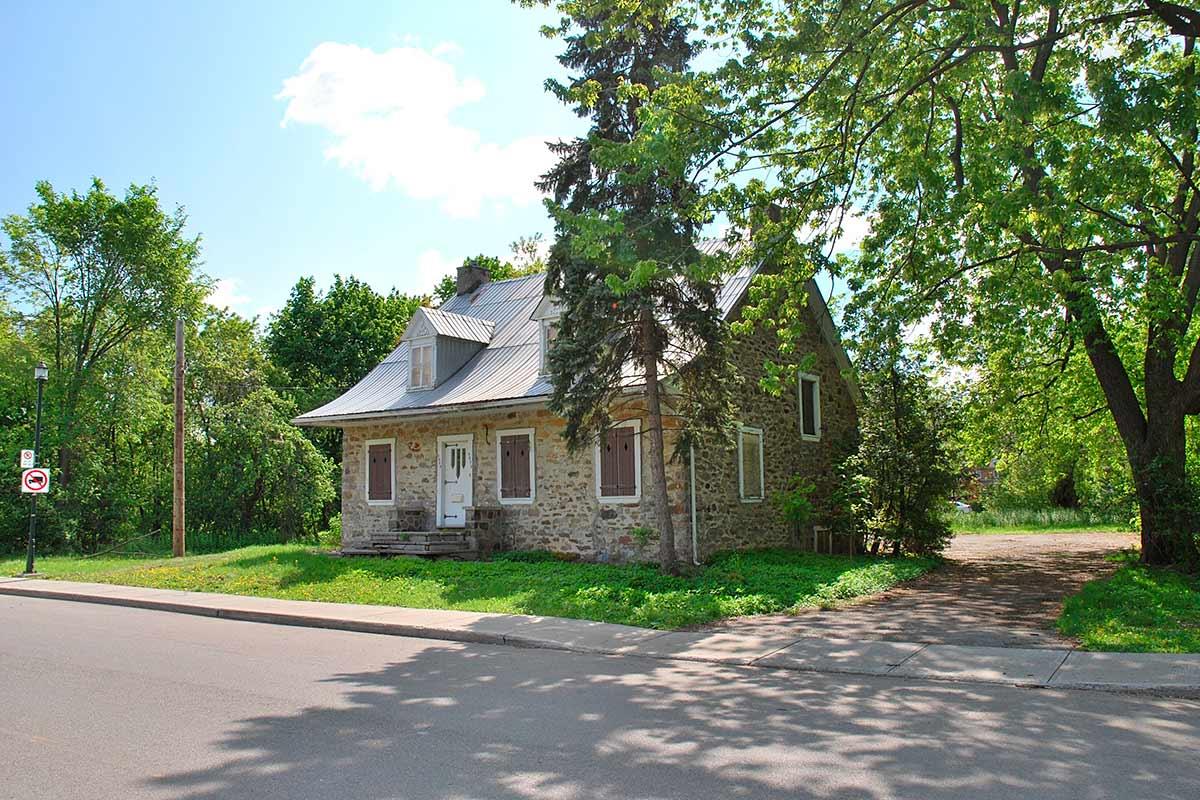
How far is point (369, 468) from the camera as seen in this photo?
2178 cm

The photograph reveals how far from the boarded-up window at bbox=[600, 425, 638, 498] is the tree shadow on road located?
911cm

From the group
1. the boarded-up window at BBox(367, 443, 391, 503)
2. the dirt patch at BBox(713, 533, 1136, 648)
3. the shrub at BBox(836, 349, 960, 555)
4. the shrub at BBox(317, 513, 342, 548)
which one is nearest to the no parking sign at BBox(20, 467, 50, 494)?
the boarded-up window at BBox(367, 443, 391, 503)

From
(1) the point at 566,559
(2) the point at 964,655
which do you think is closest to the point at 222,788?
(2) the point at 964,655

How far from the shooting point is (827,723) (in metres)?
6.38

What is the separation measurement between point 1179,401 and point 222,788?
637 inches

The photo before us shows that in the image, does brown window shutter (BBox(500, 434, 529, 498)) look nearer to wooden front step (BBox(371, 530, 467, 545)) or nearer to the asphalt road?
wooden front step (BBox(371, 530, 467, 545))

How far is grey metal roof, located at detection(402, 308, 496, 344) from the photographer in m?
21.4

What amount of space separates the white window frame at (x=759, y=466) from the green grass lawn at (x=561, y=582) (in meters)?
1.32

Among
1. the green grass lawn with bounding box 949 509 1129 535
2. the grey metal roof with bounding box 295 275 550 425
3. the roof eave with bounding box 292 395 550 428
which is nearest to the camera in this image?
the roof eave with bounding box 292 395 550 428

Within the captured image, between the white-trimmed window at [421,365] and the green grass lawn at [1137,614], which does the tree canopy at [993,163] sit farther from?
the white-trimmed window at [421,365]

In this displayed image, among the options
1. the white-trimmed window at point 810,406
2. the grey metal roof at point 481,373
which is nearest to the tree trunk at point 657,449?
the grey metal roof at point 481,373

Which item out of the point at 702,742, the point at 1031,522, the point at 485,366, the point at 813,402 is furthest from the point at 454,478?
the point at 1031,522

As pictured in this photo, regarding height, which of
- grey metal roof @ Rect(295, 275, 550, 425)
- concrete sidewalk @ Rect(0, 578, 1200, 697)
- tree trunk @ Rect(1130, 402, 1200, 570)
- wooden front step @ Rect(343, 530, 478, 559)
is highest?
grey metal roof @ Rect(295, 275, 550, 425)

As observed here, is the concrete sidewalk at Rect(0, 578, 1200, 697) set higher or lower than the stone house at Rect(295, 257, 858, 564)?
lower
